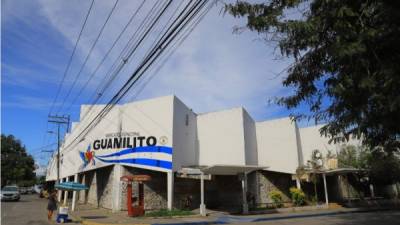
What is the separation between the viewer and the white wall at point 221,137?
101ft

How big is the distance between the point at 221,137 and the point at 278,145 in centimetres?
539

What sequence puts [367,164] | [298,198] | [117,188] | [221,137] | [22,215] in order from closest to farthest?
1. [22,215]
2. [117,188]
3. [298,198]
4. [221,137]
5. [367,164]

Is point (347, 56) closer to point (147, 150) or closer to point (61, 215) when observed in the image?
point (61, 215)

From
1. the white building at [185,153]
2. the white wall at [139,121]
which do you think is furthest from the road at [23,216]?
the white wall at [139,121]

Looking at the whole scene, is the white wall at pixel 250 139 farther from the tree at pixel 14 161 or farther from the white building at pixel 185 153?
the tree at pixel 14 161

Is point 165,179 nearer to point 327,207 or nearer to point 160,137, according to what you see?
point 160,137

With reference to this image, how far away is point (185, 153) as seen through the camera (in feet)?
96.1

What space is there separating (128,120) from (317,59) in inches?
897

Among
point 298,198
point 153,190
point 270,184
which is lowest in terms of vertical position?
point 298,198

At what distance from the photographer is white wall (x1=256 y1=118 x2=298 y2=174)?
1277 inches

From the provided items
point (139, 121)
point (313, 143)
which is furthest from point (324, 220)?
point (313, 143)

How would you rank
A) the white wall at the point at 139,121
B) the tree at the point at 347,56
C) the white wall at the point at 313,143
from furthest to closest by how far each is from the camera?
1. the white wall at the point at 313,143
2. the white wall at the point at 139,121
3. the tree at the point at 347,56

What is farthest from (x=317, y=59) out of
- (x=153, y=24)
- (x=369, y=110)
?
(x=153, y=24)

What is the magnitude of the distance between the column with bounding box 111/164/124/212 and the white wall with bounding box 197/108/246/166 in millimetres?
6987
